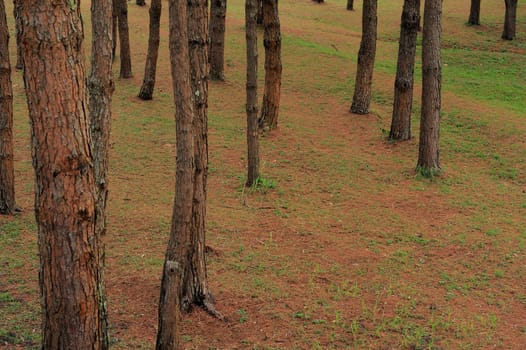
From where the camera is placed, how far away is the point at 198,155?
7.71 metres

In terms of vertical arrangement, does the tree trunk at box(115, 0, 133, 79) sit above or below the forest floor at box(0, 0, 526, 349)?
above

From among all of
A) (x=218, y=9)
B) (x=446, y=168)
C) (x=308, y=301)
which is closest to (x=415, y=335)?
(x=308, y=301)

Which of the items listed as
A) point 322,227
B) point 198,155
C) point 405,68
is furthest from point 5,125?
point 405,68

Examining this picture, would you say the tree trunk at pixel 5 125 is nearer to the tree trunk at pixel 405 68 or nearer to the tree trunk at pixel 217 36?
the tree trunk at pixel 405 68

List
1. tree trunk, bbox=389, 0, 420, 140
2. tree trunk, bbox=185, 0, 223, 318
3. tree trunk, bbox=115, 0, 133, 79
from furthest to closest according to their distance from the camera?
tree trunk, bbox=115, 0, 133, 79
tree trunk, bbox=389, 0, 420, 140
tree trunk, bbox=185, 0, 223, 318

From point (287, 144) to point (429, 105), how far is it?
3341mm

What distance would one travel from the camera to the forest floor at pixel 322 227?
7.86m

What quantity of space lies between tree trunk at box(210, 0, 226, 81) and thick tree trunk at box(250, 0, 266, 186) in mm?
7136

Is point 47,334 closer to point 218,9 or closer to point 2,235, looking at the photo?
point 2,235

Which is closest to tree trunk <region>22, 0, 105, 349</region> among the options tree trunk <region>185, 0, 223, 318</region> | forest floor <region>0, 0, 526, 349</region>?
forest floor <region>0, 0, 526, 349</region>

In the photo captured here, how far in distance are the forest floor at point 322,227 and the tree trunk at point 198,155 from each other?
0.28 meters

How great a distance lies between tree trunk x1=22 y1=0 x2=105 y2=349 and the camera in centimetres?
449

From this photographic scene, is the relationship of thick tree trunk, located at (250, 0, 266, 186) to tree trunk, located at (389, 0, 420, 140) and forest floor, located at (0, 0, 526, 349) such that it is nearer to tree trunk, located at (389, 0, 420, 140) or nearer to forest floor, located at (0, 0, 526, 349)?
forest floor, located at (0, 0, 526, 349)

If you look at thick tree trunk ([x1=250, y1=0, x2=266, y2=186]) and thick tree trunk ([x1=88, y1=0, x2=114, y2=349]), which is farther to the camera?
thick tree trunk ([x1=250, y1=0, x2=266, y2=186])
